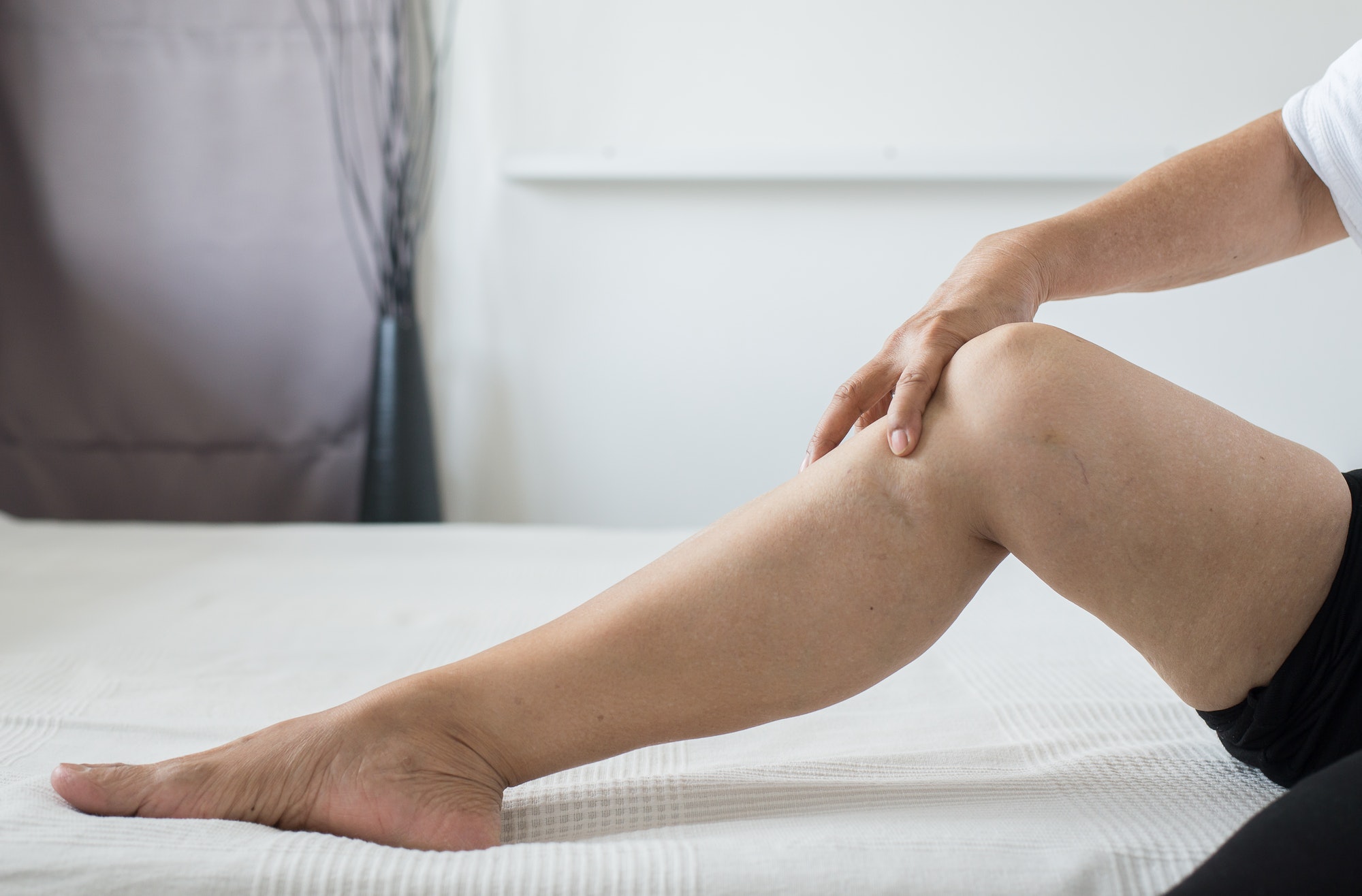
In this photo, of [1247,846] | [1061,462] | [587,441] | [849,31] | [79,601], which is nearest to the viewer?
[1247,846]

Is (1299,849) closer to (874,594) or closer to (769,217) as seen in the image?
(874,594)

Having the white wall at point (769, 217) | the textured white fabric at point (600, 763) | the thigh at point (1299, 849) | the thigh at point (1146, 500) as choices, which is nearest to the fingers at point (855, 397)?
the thigh at point (1146, 500)

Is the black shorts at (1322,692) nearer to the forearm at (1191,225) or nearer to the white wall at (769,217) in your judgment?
the forearm at (1191,225)

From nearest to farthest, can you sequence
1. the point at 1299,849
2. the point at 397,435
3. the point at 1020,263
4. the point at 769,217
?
the point at 1299,849 → the point at 1020,263 → the point at 397,435 → the point at 769,217

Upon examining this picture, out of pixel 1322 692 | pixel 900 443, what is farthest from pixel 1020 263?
pixel 1322 692

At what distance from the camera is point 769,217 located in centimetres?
223

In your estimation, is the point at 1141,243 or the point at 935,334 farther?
the point at 1141,243

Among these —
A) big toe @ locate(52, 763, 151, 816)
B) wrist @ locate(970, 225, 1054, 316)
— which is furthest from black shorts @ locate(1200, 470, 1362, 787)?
A: big toe @ locate(52, 763, 151, 816)

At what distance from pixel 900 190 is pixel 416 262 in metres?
1.08

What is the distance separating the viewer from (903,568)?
698 millimetres

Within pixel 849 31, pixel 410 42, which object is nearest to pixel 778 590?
pixel 849 31

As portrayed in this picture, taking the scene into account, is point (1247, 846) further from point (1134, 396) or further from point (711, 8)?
point (711, 8)

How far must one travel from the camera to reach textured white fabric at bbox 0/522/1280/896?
640 mm

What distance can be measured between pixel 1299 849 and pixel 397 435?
186cm
